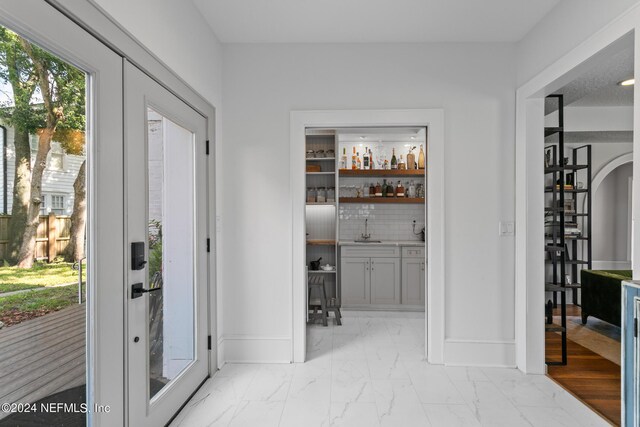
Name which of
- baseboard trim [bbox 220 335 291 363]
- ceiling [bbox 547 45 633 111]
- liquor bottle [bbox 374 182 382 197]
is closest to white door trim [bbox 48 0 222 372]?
baseboard trim [bbox 220 335 291 363]

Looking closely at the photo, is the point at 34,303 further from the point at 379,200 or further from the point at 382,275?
the point at 379,200

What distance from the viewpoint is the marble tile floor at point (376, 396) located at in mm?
2285

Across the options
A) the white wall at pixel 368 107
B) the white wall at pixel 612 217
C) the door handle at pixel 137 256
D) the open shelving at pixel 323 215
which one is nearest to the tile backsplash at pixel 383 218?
the open shelving at pixel 323 215

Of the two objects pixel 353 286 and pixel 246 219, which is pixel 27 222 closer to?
pixel 246 219

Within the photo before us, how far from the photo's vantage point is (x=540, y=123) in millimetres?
2992

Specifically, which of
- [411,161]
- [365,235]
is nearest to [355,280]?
[365,235]

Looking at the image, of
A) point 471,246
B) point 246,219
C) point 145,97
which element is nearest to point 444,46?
point 471,246

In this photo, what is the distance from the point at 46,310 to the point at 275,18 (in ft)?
8.08

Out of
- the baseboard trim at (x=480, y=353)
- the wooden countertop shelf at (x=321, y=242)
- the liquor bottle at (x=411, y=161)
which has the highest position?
the liquor bottle at (x=411, y=161)

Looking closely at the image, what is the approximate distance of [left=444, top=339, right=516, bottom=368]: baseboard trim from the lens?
3084 millimetres

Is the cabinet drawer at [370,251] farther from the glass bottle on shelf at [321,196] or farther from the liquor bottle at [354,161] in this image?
the liquor bottle at [354,161]

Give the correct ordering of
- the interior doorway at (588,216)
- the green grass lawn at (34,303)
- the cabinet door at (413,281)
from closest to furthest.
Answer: the green grass lawn at (34,303) → the interior doorway at (588,216) → the cabinet door at (413,281)

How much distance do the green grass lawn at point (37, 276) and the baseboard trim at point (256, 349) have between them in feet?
6.02

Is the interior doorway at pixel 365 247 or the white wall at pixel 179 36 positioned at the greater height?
the white wall at pixel 179 36
